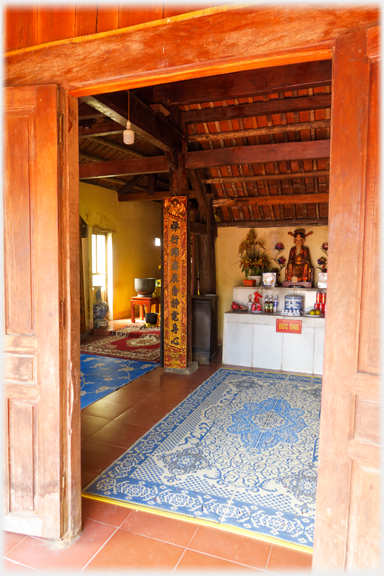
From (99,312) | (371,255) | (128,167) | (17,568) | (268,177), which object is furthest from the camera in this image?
(99,312)

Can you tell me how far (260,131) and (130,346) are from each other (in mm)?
4335

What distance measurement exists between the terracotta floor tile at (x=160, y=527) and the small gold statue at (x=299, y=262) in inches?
197

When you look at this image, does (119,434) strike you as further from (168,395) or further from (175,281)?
(175,281)

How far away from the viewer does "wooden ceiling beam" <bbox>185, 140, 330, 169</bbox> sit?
199 inches

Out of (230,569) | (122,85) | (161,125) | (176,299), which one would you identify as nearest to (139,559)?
(230,569)

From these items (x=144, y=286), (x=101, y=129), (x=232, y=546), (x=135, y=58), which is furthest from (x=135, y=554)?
(x=144, y=286)

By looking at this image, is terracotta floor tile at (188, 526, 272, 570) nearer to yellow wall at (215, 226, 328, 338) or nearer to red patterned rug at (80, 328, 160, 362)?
red patterned rug at (80, 328, 160, 362)

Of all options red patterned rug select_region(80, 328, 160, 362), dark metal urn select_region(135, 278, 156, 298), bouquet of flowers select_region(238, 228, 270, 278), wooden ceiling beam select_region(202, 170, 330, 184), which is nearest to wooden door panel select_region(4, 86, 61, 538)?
red patterned rug select_region(80, 328, 160, 362)

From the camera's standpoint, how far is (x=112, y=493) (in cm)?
244

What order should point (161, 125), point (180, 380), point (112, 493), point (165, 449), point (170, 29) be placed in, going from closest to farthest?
1. point (170, 29)
2. point (112, 493)
3. point (165, 449)
4. point (161, 125)
5. point (180, 380)

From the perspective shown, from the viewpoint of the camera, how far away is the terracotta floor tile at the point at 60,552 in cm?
185

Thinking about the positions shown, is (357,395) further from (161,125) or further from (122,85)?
(161,125)

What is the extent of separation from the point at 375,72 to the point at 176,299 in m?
4.08

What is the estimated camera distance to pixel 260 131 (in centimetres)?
511
